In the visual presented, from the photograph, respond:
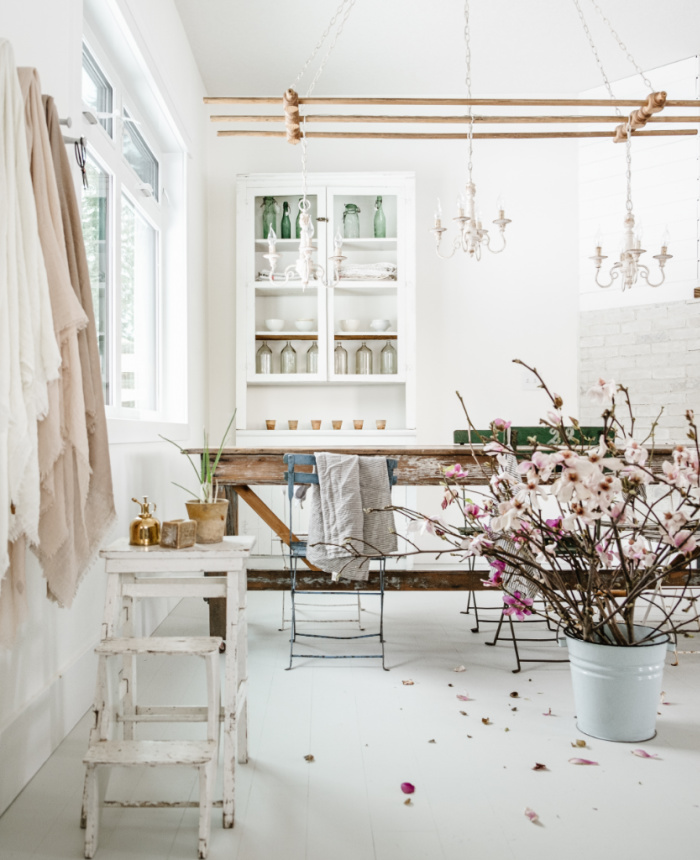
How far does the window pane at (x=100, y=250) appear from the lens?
3.01 metres

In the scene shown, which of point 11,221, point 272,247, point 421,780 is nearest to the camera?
point 11,221

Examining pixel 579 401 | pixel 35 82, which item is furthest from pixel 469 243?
pixel 579 401

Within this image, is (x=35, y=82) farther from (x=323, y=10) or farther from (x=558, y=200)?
(x=558, y=200)

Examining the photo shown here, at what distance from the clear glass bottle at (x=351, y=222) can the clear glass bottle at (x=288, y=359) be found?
2.74 feet

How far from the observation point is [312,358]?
16.0ft

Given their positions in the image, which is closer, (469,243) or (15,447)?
(15,447)

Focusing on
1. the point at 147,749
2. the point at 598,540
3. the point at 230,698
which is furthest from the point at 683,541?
the point at 147,749

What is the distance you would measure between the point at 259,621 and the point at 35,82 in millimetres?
2616

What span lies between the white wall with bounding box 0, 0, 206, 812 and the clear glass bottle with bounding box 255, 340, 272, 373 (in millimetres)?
1269

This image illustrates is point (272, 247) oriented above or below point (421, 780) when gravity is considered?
above

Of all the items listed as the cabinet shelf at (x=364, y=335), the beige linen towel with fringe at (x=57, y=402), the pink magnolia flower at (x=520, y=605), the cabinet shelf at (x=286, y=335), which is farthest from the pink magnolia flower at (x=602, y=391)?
the cabinet shelf at (x=286, y=335)

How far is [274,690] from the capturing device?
8.63ft

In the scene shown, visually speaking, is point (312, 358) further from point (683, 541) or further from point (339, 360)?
point (683, 541)

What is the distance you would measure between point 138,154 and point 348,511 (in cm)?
228
